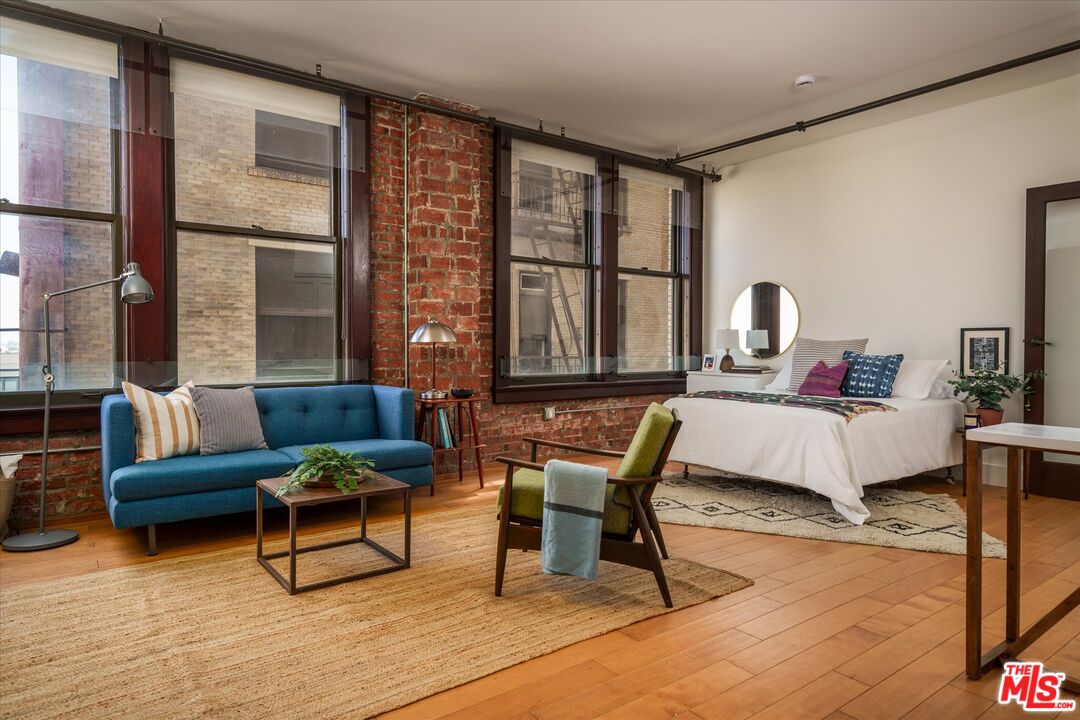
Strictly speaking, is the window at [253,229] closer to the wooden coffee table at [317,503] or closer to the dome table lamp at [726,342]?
the wooden coffee table at [317,503]

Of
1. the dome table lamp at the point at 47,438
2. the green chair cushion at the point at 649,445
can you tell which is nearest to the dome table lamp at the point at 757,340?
the green chair cushion at the point at 649,445

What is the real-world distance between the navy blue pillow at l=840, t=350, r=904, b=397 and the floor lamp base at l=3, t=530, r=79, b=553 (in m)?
5.54

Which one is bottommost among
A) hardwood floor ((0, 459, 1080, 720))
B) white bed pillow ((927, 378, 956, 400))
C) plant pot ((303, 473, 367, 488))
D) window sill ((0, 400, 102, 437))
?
hardwood floor ((0, 459, 1080, 720))

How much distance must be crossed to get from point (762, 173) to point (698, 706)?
6237 millimetres

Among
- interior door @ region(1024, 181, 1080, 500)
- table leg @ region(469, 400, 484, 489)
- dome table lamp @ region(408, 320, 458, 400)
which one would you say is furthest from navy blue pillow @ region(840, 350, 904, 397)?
dome table lamp @ region(408, 320, 458, 400)

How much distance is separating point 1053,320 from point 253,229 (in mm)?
6034

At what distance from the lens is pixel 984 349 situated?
17.6ft

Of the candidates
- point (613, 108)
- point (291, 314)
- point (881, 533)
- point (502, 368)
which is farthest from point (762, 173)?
point (291, 314)

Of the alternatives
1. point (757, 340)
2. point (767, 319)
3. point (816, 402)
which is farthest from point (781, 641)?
point (767, 319)

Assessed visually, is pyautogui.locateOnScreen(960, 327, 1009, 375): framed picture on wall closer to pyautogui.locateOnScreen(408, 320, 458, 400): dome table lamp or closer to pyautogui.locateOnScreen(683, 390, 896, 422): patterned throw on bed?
pyautogui.locateOnScreen(683, 390, 896, 422): patterned throw on bed

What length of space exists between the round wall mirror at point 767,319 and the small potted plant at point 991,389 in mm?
1962

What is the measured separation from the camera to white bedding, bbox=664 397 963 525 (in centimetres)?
418

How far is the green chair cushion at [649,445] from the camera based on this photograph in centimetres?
288

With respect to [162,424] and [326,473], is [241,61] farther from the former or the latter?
[326,473]
